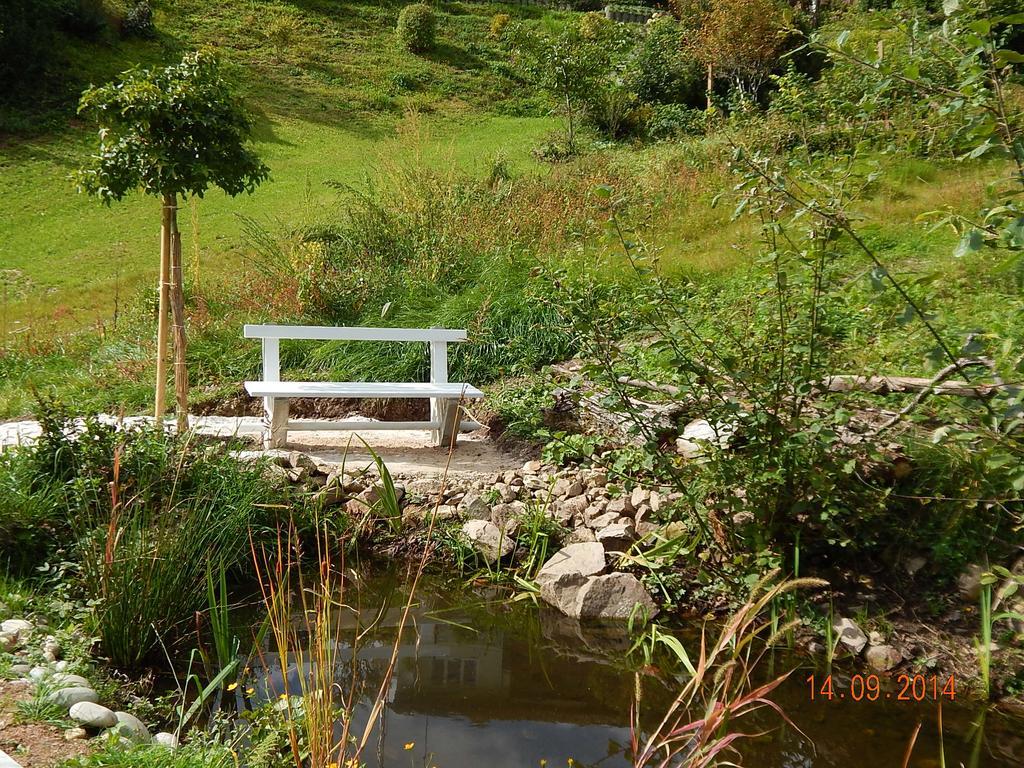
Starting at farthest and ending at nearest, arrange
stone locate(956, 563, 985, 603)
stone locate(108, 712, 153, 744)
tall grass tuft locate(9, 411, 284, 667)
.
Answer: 1. stone locate(956, 563, 985, 603)
2. tall grass tuft locate(9, 411, 284, 667)
3. stone locate(108, 712, 153, 744)

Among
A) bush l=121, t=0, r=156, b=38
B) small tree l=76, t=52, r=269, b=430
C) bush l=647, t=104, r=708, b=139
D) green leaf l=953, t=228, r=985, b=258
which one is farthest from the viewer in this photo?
bush l=121, t=0, r=156, b=38

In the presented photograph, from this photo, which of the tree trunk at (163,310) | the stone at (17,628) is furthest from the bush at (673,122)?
the stone at (17,628)

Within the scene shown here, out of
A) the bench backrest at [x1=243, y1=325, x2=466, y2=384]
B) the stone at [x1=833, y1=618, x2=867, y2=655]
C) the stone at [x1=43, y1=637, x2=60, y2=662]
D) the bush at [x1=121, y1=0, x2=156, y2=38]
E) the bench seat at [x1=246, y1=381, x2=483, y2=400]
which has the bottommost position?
the stone at [x1=833, y1=618, x2=867, y2=655]

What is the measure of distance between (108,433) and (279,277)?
165 inches

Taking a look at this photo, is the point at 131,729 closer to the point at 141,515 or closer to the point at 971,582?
the point at 141,515

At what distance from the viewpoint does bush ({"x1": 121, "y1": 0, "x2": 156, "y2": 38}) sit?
20172 mm

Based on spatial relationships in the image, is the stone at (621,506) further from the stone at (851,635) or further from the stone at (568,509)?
the stone at (851,635)

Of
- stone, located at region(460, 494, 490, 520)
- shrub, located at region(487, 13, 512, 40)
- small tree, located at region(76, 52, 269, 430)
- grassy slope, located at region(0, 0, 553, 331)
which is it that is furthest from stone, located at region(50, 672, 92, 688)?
shrub, located at region(487, 13, 512, 40)

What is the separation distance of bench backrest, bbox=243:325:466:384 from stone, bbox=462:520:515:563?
5.24 ft

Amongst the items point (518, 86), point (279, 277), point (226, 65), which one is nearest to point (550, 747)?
point (279, 277)

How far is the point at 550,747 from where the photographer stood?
9.09 feet

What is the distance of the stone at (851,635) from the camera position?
11.0ft

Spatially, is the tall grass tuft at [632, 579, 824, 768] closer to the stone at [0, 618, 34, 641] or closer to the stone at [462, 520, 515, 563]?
the stone at [462, 520, 515, 563]

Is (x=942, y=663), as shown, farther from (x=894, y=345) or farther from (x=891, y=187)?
(x=891, y=187)
